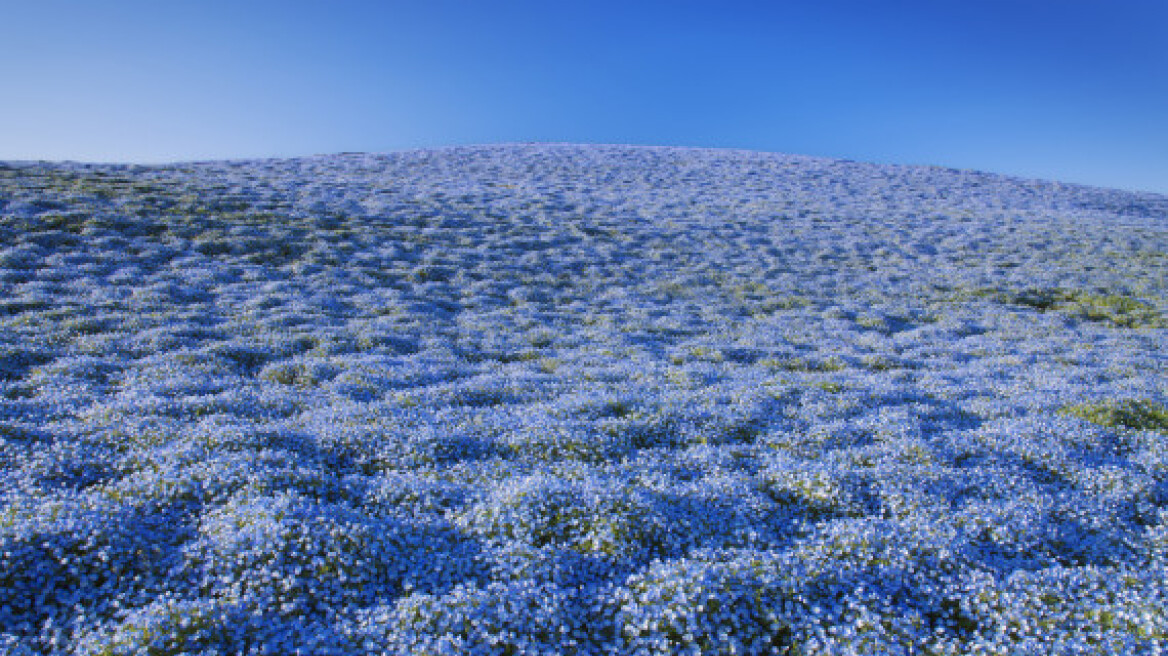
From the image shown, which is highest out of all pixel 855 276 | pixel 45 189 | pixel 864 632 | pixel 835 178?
pixel 835 178

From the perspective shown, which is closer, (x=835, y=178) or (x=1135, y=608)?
(x=1135, y=608)

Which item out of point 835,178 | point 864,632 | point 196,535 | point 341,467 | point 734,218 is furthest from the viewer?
point 835,178

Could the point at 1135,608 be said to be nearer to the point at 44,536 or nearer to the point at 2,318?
the point at 44,536

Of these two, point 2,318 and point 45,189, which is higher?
point 45,189

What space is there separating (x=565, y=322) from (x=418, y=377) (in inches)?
335

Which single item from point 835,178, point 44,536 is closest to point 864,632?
point 44,536

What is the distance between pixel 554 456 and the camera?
39.1 ft

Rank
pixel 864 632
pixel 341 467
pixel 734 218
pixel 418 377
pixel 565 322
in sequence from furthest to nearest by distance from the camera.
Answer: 1. pixel 734 218
2. pixel 565 322
3. pixel 418 377
4. pixel 341 467
5. pixel 864 632

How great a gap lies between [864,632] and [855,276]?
2845 centimetres

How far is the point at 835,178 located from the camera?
216 ft

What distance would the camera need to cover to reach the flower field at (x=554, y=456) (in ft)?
24.8

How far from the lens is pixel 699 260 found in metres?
35.1

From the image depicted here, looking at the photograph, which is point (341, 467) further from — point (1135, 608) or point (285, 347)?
point (1135, 608)

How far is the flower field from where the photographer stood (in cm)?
756
